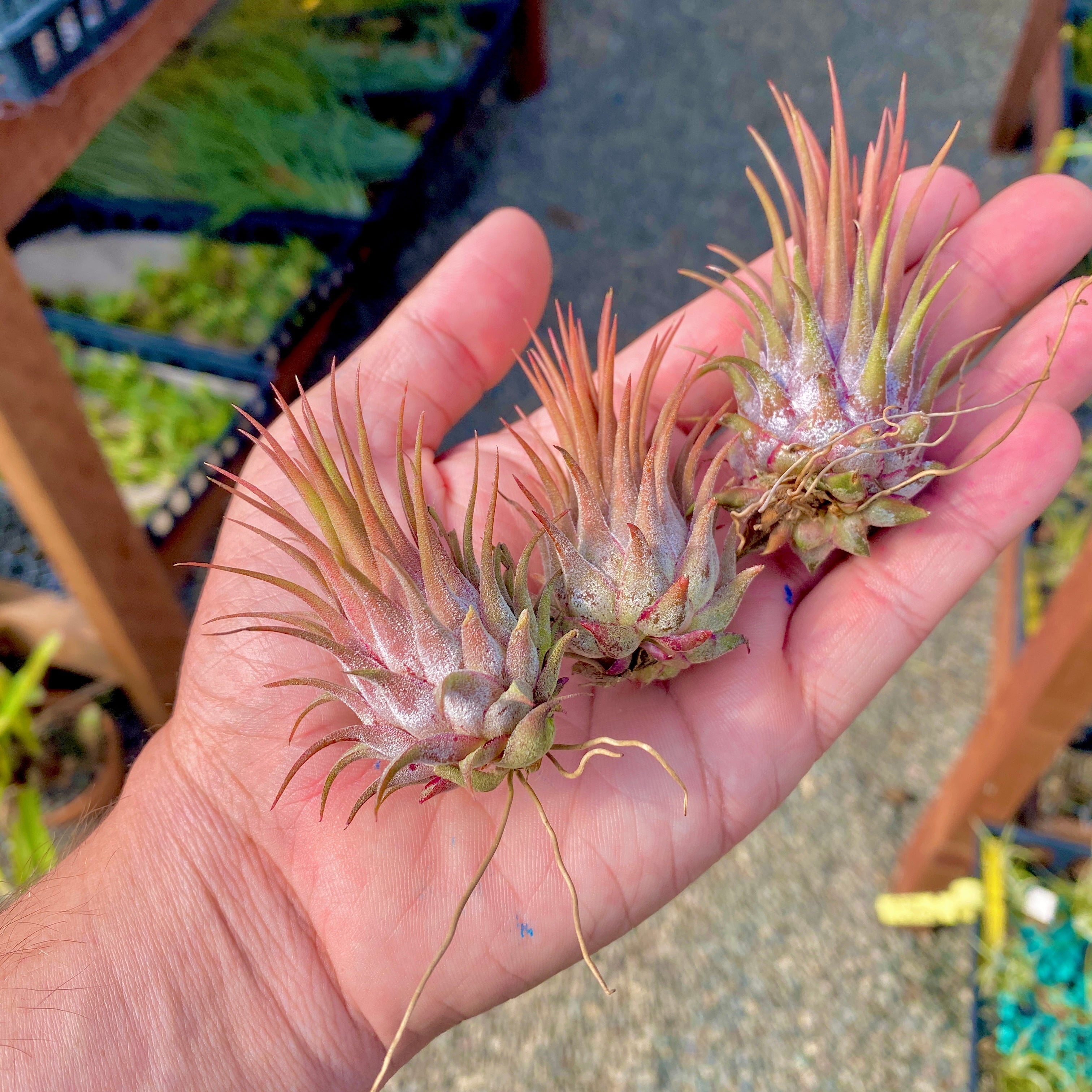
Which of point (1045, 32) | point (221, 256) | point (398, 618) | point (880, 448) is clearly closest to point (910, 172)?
point (880, 448)

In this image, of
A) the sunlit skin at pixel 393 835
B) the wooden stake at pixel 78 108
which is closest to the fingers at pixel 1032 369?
the sunlit skin at pixel 393 835

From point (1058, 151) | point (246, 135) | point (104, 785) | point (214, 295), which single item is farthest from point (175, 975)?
point (1058, 151)

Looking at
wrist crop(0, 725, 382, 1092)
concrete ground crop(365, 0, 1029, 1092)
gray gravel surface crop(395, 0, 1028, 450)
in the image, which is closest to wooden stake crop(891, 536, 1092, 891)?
concrete ground crop(365, 0, 1029, 1092)

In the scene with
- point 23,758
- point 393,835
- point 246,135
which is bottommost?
point 23,758

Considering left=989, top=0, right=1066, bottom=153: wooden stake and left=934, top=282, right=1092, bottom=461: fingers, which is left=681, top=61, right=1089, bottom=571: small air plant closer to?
left=934, top=282, right=1092, bottom=461: fingers

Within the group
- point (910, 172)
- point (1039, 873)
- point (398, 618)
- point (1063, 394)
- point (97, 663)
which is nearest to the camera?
point (398, 618)

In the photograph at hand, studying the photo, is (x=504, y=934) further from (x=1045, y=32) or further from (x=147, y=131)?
(x=1045, y=32)

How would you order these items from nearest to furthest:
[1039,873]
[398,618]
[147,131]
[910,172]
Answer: [398,618] < [910,172] < [1039,873] < [147,131]

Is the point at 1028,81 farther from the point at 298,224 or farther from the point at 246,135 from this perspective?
the point at 246,135
